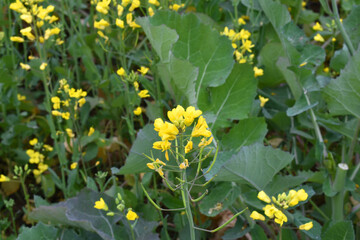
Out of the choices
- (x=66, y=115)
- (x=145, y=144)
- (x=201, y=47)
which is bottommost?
(x=66, y=115)

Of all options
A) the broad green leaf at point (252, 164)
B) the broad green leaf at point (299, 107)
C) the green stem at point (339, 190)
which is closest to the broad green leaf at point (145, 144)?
the broad green leaf at point (252, 164)

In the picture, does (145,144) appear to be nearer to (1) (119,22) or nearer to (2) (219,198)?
(2) (219,198)

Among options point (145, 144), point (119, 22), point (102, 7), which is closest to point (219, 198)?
point (145, 144)

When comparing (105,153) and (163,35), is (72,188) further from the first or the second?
(163,35)

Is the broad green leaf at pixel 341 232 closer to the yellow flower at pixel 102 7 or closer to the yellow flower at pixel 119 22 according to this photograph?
the yellow flower at pixel 119 22

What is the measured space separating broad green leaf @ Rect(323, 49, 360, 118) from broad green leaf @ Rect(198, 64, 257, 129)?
303 mm

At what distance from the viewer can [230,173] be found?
4.96 ft

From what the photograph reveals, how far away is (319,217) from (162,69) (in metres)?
0.96

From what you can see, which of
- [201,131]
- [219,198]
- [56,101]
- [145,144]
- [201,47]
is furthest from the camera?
[56,101]

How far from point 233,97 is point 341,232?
2.09 ft

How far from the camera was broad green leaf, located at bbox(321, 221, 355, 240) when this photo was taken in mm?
1473

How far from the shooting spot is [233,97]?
5.77ft

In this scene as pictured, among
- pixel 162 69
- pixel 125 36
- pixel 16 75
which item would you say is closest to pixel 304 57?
pixel 162 69

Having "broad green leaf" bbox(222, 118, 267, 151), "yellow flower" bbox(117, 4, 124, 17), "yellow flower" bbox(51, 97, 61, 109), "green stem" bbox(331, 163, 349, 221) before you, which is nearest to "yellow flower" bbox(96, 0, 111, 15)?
"yellow flower" bbox(117, 4, 124, 17)
